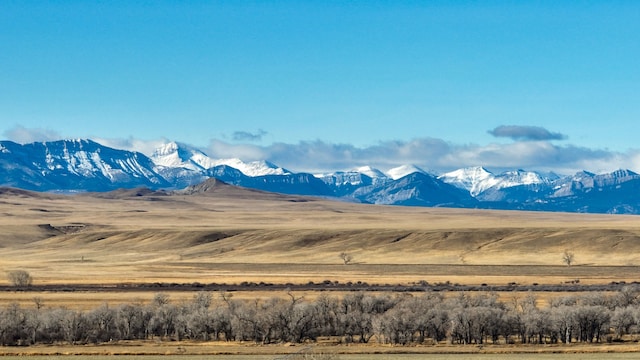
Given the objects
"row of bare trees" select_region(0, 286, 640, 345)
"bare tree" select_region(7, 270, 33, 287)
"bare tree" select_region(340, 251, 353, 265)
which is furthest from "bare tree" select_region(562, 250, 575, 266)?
"row of bare trees" select_region(0, 286, 640, 345)

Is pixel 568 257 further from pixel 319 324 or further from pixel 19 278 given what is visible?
pixel 319 324

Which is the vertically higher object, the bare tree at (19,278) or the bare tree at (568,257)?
the bare tree at (568,257)

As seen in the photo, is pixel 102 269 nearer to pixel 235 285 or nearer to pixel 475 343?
pixel 235 285

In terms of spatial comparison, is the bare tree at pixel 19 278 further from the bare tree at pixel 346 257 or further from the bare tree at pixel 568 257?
the bare tree at pixel 568 257

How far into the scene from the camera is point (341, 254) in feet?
630

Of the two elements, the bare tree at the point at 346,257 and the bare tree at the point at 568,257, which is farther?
the bare tree at the point at 346,257

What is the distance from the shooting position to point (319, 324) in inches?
3137

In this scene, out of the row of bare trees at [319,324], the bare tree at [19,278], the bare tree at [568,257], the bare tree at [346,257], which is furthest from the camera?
the bare tree at [346,257]

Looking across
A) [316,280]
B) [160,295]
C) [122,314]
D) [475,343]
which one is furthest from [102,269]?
[475,343]

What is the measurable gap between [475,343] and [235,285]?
5579 centimetres

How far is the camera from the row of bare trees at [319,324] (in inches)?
3009

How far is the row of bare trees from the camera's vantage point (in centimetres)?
7644

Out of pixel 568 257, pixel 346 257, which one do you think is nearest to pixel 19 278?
pixel 346 257

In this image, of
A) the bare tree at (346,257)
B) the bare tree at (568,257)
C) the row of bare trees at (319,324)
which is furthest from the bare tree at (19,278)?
the bare tree at (568,257)
